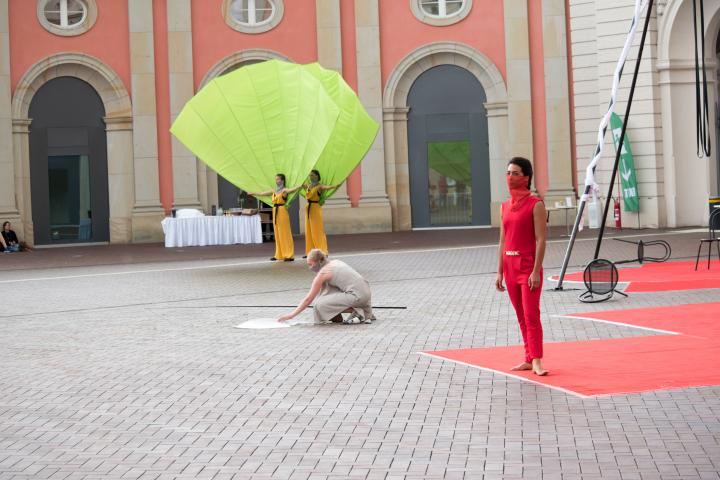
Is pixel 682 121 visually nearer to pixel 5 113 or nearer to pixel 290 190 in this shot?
pixel 290 190

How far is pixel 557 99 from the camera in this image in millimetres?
36688

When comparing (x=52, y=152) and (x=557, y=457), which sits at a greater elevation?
(x=52, y=152)

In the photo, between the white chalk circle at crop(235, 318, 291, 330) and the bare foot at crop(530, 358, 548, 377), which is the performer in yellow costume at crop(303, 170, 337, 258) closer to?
the white chalk circle at crop(235, 318, 291, 330)

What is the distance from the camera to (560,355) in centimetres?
1062

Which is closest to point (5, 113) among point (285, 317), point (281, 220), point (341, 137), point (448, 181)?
point (448, 181)

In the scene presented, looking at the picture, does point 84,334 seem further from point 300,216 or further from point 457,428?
point 300,216

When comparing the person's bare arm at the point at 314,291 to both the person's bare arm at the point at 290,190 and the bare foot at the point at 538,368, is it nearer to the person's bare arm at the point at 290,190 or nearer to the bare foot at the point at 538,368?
the bare foot at the point at 538,368

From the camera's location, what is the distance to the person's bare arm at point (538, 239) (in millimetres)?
9508

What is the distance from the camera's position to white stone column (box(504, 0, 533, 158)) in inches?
1451

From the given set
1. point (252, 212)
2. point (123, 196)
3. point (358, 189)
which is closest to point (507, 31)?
point (358, 189)

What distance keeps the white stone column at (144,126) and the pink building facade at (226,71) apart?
0.04 meters

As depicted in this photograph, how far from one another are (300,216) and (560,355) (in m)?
27.0

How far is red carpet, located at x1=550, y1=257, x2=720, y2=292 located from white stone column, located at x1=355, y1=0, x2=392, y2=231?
1738cm

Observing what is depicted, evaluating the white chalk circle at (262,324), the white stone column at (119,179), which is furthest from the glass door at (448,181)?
the white chalk circle at (262,324)
